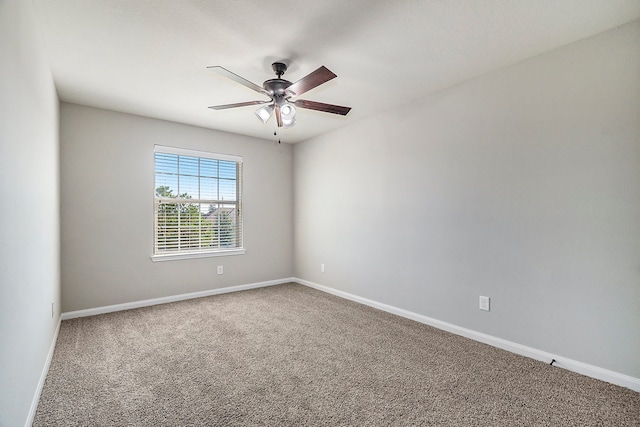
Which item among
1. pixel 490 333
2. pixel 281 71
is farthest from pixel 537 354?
pixel 281 71

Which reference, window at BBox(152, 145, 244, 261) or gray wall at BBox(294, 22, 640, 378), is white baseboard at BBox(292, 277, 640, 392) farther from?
window at BBox(152, 145, 244, 261)

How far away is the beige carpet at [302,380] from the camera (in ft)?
5.88

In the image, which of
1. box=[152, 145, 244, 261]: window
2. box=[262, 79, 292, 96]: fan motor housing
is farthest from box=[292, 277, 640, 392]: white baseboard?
box=[262, 79, 292, 96]: fan motor housing

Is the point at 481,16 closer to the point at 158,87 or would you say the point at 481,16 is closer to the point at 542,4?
the point at 542,4

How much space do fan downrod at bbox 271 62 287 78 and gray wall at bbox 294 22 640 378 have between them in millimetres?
1559

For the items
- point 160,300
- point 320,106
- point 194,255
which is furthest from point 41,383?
point 320,106

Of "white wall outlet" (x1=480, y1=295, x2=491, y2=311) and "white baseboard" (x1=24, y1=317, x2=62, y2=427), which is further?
"white wall outlet" (x1=480, y1=295, x2=491, y2=311)

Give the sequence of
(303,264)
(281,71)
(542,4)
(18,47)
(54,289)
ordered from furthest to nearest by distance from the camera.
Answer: (303,264) → (54,289) → (281,71) → (542,4) → (18,47)

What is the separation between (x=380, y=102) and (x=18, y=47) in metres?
2.95

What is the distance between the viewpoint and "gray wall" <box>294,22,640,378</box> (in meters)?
2.14

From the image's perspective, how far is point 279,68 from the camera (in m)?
2.60

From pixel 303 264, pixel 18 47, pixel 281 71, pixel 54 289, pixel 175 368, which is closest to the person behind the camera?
pixel 18 47

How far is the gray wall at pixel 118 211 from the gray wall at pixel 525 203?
2.35m

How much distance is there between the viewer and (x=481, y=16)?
6.62ft
